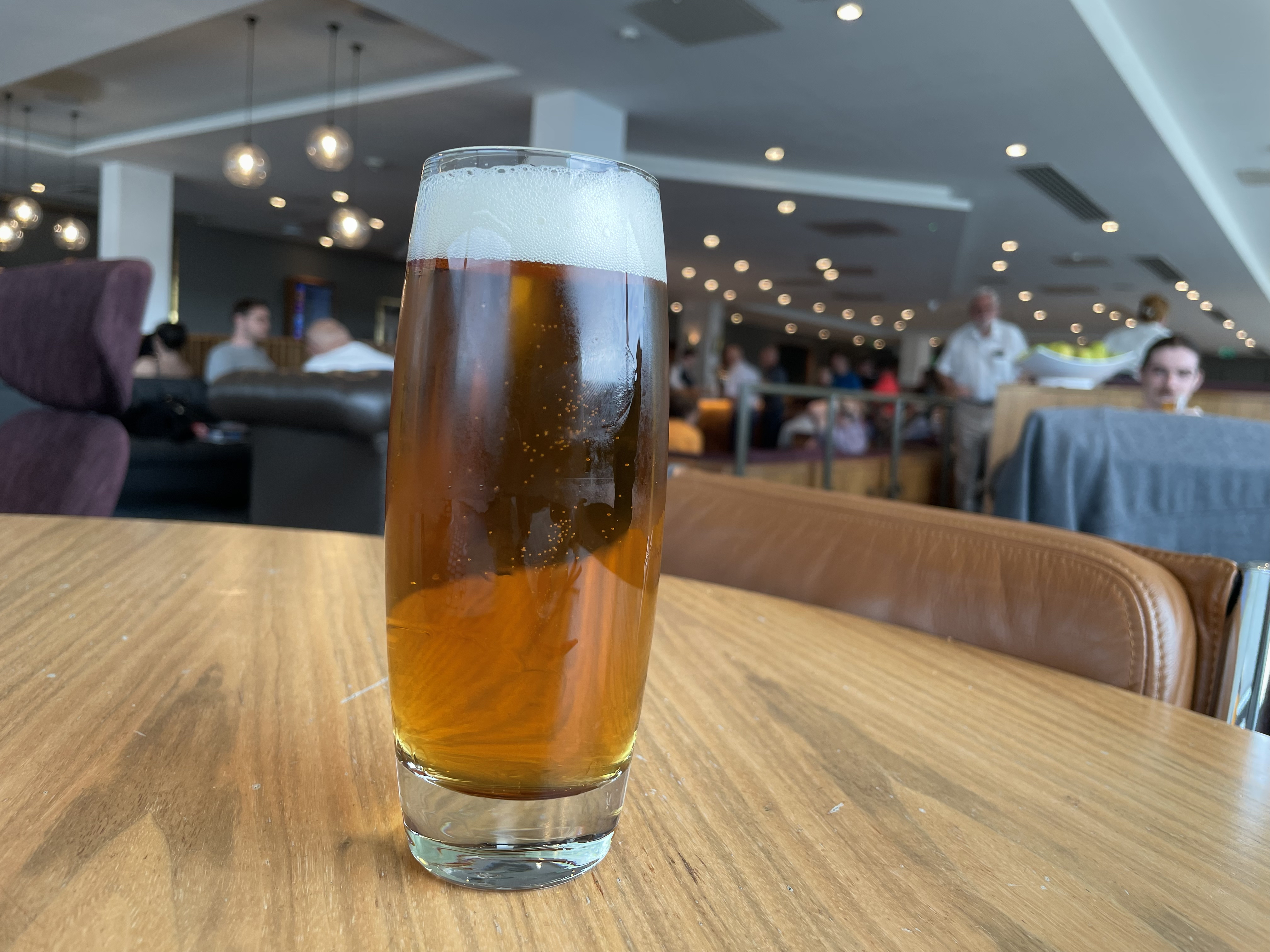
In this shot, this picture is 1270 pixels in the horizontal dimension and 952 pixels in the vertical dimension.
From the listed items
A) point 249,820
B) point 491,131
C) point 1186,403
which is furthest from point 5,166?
point 249,820

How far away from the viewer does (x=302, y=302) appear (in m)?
13.9

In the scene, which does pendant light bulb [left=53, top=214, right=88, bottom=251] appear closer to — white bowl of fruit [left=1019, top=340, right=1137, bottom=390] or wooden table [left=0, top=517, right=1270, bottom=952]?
white bowl of fruit [left=1019, top=340, right=1137, bottom=390]

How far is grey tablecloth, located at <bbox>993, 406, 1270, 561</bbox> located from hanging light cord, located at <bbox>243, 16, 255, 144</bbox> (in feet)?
19.4

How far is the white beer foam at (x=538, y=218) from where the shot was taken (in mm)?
273

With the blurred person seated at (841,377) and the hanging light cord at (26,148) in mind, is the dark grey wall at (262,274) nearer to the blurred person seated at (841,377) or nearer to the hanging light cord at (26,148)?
the hanging light cord at (26,148)

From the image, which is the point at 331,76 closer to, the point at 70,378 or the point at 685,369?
the point at 70,378

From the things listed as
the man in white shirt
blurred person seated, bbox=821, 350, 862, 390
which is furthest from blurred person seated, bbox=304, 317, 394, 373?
blurred person seated, bbox=821, 350, 862, 390

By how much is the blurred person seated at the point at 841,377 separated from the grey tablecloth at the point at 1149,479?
6.75 meters

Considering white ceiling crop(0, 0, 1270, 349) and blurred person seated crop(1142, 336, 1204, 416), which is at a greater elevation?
white ceiling crop(0, 0, 1270, 349)

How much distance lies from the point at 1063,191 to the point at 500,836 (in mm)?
8930

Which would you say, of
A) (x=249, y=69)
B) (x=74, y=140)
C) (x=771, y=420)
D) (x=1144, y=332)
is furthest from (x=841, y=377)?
(x=74, y=140)

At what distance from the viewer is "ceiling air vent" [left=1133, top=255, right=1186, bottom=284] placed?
10500 mm

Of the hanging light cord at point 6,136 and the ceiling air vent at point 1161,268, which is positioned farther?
the ceiling air vent at point 1161,268

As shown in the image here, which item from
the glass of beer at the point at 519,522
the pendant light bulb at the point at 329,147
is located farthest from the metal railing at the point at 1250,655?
the pendant light bulb at the point at 329,147
